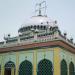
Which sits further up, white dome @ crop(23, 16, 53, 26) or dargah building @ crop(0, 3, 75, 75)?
white dome @ crop(23, 16, 53, 26)

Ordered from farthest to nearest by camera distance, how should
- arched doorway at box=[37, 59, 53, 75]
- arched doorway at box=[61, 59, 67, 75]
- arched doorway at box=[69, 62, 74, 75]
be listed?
arched doorway at box=[69, 62, 74, 75] < arched doorway at box=[61, 59, 67, 75] < arched doorway at box=[37, 59, 53, 75]

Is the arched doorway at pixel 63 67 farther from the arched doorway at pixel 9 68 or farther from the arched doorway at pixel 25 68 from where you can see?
the arched doorway at pixel 9 68

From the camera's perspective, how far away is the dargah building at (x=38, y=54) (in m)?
19.8

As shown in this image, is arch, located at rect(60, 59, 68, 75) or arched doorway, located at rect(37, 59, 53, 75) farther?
arch, located at rect(60, 59, 68, 75)

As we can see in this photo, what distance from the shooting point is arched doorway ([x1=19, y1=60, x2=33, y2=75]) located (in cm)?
2100

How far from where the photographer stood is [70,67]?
2222 cm

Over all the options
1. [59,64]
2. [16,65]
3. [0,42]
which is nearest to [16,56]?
[16,65]

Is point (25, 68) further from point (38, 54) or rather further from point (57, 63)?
point (57, 63)

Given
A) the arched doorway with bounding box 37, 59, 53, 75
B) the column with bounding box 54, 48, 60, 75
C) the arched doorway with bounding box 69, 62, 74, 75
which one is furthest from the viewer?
the arched doorway with bounding box 69, 62, 74, 75

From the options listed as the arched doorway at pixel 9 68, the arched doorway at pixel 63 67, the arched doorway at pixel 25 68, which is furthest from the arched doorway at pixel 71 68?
the arched doorway at pixel 9 68

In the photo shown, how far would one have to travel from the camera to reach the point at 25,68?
842 inches

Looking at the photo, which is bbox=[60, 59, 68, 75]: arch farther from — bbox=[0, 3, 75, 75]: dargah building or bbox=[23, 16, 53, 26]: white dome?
bbox=[23, 16, 53, 26]: white dome

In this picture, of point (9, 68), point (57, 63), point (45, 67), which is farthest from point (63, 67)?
point (9, 68)

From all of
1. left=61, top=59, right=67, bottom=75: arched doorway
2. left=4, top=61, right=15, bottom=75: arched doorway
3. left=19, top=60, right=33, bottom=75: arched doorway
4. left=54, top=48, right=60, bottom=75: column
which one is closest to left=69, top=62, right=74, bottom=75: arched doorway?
left=61, top=59, right=67, bottom=75: arched doorway
